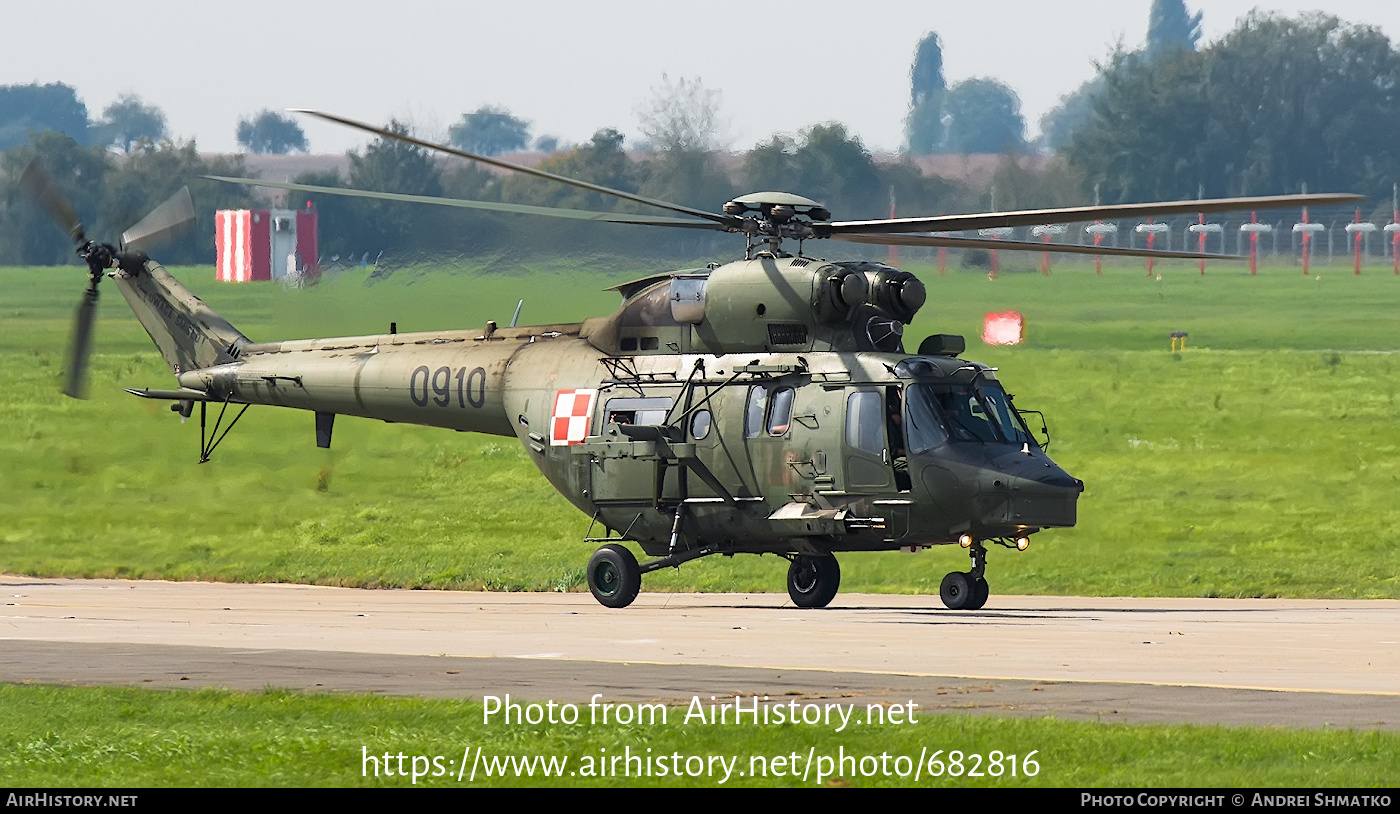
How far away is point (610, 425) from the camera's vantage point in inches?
944

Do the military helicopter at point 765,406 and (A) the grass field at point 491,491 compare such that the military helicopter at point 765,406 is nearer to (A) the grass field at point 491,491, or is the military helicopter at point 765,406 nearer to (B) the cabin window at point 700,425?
(B) the cabin window at point 700,425

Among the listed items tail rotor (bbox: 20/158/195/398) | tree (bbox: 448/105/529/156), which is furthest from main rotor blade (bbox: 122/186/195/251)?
tree (bbox: 448/105/529/156)

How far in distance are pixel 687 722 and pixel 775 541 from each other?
33.0ft

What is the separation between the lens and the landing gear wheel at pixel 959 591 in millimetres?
23094

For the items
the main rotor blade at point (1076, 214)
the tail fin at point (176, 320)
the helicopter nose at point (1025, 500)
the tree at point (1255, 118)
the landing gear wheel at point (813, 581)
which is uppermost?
the tree at point (1255, 118)

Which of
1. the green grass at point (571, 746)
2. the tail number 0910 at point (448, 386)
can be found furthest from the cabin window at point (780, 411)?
the green grass at point (571, 746)

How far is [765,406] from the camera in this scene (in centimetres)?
2283

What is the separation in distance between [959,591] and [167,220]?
1265cm

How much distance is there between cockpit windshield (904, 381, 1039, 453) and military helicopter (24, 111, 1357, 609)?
2 centimetres

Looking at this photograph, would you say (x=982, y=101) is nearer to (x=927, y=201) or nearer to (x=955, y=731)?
(x=927, y=201)

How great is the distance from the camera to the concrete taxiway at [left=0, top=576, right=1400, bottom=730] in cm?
1466

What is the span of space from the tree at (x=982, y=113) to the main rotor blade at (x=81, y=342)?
13870cm

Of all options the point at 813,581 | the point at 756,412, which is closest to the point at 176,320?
the point at 756,412

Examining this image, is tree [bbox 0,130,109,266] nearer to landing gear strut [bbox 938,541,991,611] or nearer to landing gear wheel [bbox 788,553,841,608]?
landing gear wheel [bbox 788,553,841,608]
